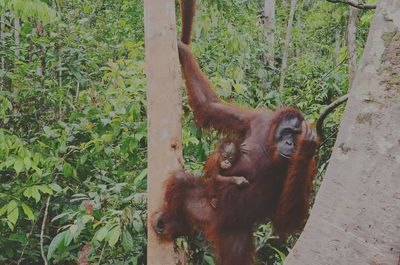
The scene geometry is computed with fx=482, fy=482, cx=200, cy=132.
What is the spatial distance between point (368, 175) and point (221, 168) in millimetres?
1758

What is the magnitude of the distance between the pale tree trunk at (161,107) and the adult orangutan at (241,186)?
363 millimetres


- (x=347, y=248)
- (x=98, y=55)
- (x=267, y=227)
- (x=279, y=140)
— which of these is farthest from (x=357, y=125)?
(x=98, y=55)

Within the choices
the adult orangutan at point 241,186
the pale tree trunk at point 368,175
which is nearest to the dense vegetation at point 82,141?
the adult orangutan at point 241,186

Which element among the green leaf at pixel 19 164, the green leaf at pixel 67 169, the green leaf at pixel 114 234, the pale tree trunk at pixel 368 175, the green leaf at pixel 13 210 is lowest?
the green leaf at pixel 13 210

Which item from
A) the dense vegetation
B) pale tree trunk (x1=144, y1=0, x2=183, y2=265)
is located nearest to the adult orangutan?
the dense vegetation

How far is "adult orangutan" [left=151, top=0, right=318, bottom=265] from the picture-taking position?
8.77ft

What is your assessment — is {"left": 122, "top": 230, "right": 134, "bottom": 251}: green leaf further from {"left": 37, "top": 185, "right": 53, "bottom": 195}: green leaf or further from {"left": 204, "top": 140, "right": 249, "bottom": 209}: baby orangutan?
{"left": 37, "top": 185, "right": 53, "bottom": 195}: green leaf

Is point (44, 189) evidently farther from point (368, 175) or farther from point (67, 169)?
point (368, 175)

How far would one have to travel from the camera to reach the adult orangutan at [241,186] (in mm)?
2674

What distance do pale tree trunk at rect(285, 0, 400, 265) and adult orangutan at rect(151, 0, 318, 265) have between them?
1298mm

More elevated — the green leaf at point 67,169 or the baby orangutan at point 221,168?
the baby orangutan at point 221,168

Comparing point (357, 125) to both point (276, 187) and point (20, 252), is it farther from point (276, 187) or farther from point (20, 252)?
point (20, 252)

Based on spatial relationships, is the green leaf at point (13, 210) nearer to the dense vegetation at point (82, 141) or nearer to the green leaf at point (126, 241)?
the dense vegetation at point (82, 141)

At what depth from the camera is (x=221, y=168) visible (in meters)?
2.88
